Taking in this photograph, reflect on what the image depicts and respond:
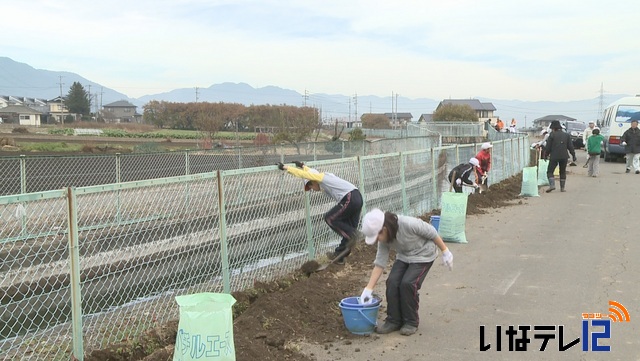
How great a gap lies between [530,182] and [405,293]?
1130cm

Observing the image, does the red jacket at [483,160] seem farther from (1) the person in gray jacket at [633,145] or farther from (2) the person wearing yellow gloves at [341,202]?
(1) the person in gray jacket at [633,145]

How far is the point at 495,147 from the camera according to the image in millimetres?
19484

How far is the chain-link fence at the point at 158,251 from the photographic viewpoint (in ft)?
17.8

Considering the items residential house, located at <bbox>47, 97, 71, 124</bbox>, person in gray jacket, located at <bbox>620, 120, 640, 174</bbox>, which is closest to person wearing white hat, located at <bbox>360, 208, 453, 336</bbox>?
person in gray jacket, located at <bbox>620, 120, 640, 174</bbox>

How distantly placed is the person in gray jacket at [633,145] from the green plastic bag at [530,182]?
7.27 m

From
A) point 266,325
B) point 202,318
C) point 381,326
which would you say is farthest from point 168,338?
point 381,326

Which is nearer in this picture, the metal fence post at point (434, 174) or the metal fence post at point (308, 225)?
the metal fence post at point (308, 225)

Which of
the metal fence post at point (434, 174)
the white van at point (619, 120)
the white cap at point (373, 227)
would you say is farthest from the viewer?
the white van at point (619, 120)

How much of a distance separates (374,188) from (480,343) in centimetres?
522

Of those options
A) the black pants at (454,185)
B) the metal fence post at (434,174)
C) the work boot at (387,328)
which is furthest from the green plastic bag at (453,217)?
the work boot at (387,328)

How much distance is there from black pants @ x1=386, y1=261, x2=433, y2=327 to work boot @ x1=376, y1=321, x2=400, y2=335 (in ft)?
0.10

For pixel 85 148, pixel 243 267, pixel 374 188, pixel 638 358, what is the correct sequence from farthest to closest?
pixel 85 148, pixel 374 188, pixel 243 267, pixel 638 358

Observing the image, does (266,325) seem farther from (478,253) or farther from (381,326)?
(478,253)

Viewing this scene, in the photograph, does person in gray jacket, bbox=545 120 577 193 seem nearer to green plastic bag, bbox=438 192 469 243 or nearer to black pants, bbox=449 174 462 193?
black pants, bbox=449 174 462 193
